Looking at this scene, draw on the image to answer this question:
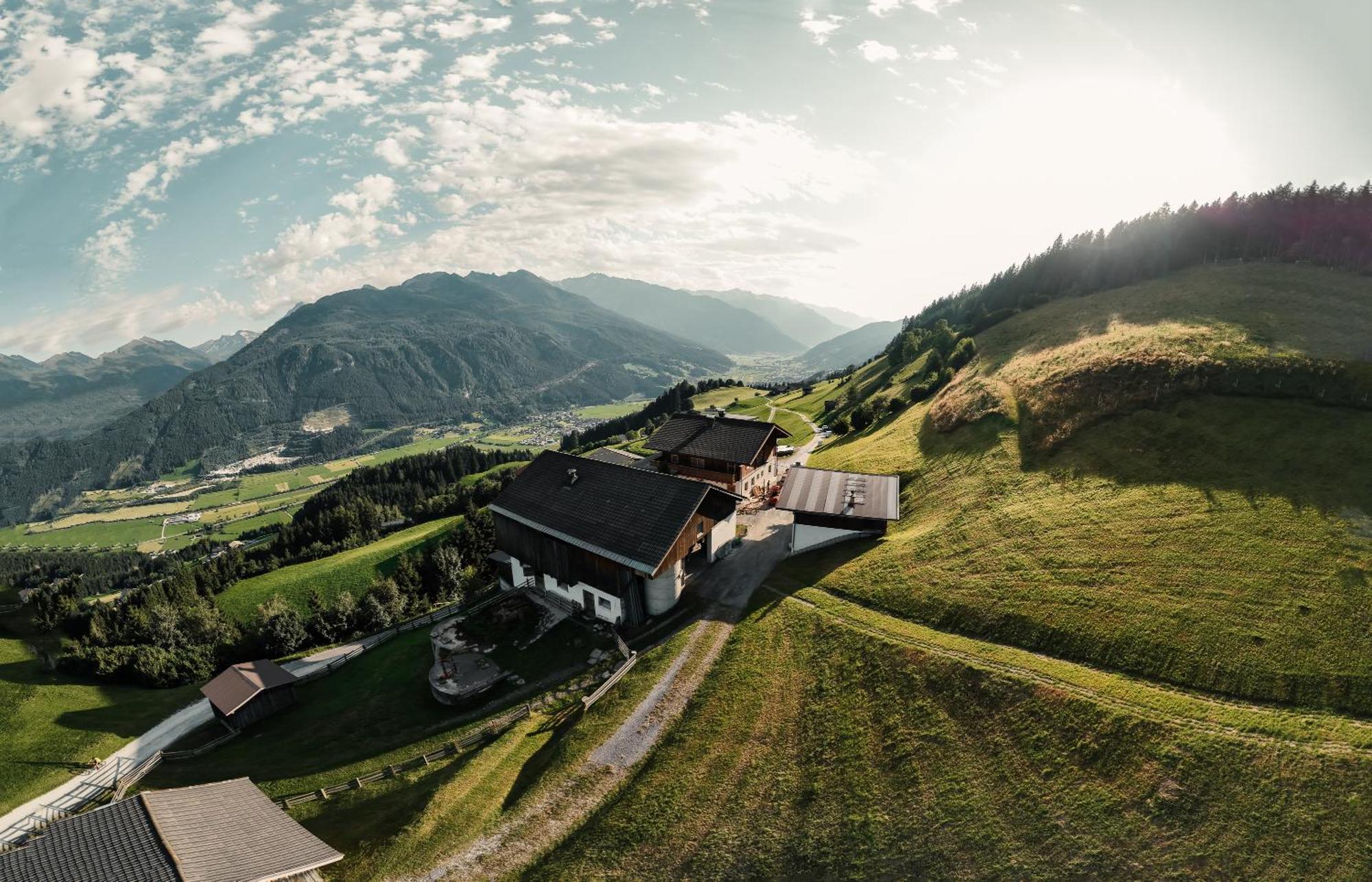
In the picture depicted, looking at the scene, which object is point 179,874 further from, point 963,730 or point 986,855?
point 963,730

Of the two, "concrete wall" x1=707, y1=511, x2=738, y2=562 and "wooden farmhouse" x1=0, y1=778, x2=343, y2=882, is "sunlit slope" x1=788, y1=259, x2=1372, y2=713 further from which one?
"wooden farmhouse" x1=0, y1=778, x2=343, y2=882

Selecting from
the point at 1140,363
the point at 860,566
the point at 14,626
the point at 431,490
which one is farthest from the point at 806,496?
the point at 431,490

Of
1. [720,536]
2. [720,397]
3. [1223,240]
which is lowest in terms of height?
[720,536]

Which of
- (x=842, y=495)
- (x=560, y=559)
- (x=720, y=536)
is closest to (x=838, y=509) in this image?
(x=842, y=495)

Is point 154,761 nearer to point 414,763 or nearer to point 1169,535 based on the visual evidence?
point 414,763

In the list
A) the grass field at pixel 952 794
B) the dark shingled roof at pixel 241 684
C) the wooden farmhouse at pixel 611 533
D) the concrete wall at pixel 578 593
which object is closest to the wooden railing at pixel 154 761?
the dark shingled roof at pixel 241 684

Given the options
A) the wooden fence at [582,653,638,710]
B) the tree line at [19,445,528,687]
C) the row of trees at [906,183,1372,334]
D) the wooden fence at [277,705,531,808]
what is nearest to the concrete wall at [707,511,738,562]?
the wooden fence at [582,653,638,710]

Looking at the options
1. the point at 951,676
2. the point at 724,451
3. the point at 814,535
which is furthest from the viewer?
the point at 724,451
